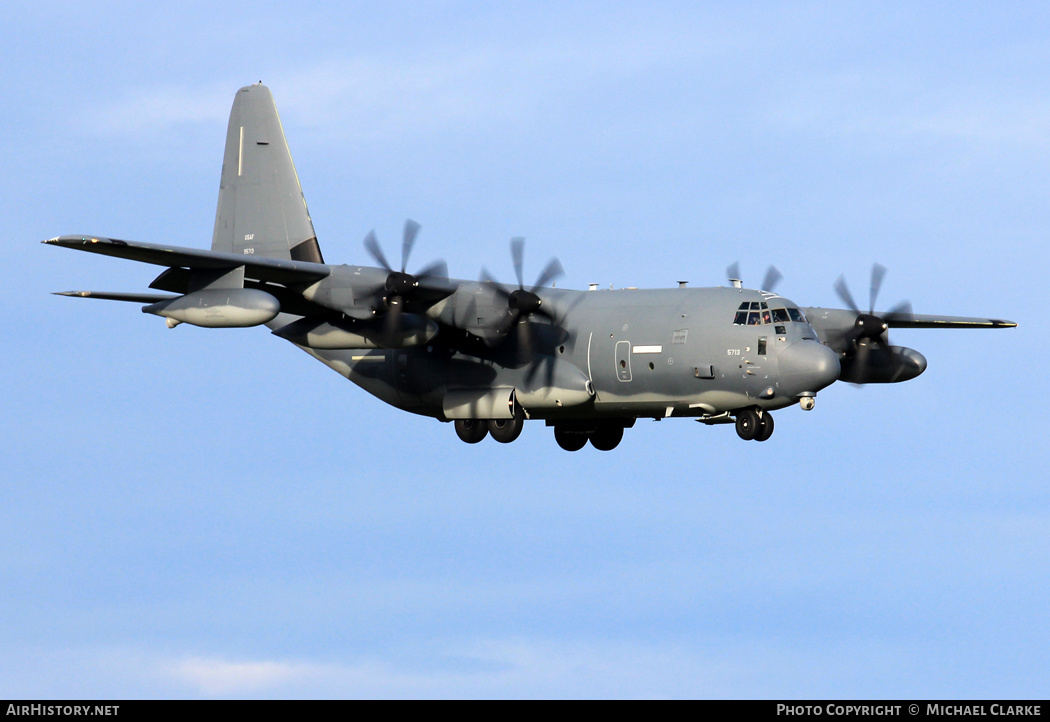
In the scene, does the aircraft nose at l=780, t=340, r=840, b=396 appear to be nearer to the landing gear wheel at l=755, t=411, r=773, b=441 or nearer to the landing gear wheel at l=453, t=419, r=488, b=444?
the landing gear wheel at l=755, t=411, r=773, b=441

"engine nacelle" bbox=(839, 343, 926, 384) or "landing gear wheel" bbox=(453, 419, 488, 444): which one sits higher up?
"engine nacelle" bbox=(839, 343, 926, 384)

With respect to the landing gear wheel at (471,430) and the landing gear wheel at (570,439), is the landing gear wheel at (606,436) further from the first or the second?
the landing gear wheel at (471,430)

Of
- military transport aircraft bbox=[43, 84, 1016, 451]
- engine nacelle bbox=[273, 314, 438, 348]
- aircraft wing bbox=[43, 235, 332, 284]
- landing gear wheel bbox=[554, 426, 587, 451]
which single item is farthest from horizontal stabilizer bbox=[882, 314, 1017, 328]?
aircraft wing bbox=[43, 235, 332, 284]

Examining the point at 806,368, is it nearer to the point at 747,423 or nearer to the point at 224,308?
the point at 747,423

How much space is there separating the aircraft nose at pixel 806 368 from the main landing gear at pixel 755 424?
3.41 ft

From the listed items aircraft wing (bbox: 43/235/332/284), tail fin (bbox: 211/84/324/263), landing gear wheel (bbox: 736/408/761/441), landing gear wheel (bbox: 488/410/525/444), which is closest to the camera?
aircraft wing (bbox: 43/235/332/284)

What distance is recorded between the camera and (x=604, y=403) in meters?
28.3

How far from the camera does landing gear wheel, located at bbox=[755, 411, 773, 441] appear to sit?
89.1 feet

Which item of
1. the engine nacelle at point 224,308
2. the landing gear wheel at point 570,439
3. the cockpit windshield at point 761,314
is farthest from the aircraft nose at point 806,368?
the engine nacelle at point 224,308

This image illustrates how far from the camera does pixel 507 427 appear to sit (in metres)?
28.8

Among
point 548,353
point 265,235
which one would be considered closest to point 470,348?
point 548,353

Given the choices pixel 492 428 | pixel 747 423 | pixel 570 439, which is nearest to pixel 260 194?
pixel 492 428

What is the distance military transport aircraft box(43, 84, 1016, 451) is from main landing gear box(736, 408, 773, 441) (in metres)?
0.02

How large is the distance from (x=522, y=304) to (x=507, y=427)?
8.79ft
